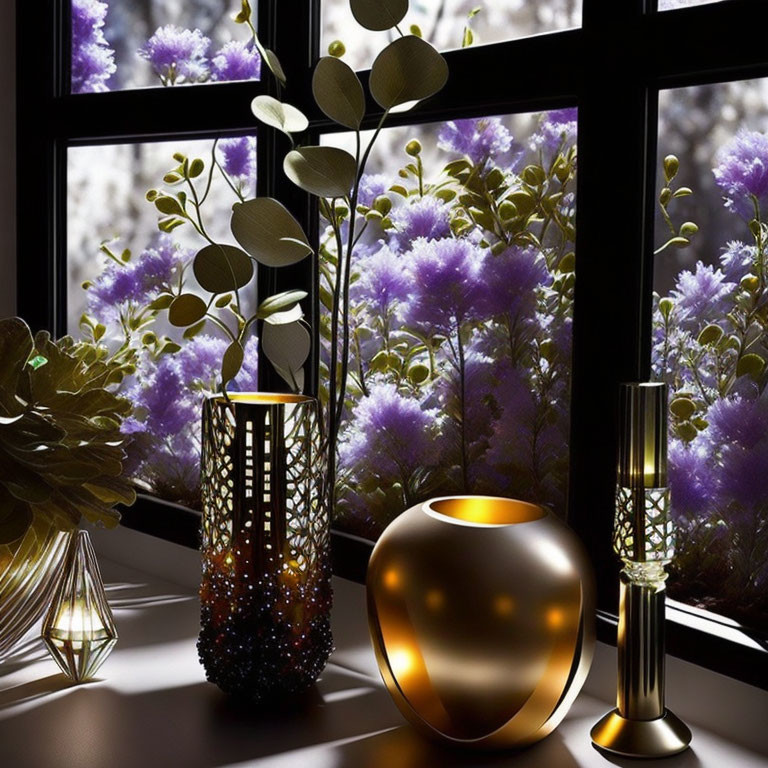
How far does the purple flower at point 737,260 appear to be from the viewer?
2.63ft

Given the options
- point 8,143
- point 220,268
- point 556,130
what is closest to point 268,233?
point 220,268

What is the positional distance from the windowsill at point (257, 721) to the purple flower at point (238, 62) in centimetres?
63

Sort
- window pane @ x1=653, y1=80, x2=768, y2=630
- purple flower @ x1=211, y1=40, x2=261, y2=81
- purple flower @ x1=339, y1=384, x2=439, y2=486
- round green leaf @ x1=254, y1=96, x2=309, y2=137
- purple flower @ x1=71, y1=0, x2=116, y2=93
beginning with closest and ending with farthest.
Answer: window pane @ x1=653, y1=80, x2=768, y2=630 < round green leaf @ x1=254, y1=96, x2=309, y2=137 < purple flower @ x1=339, y1=384, x2=439, y2=486 < purple flower @ x1=211, y1=40, x2=261, y2=81 < purple flower @ x1=71, y1=0, x2=116, y2=93

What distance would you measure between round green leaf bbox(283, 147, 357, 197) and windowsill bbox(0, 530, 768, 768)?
1.45 feet

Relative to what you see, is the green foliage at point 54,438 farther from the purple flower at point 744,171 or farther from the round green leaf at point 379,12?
the purple flower at point 744,171

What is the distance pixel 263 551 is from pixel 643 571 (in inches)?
11.9

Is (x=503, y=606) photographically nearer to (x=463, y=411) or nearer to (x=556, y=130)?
(x=463, y=411)

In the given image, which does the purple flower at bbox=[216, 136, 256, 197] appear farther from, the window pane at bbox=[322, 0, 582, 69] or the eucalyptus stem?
the eucalyptus stem

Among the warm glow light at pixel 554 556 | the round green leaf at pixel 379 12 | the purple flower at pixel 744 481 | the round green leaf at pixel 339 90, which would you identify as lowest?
the warm glow light at pixel 554 556

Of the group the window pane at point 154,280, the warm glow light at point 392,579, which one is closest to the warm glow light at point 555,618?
the warm glow light at point 392,579

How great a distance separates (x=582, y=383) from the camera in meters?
0.89

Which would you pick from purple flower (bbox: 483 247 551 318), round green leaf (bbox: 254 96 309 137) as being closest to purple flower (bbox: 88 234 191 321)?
round green leaf (bbox: 254 96 309 137)

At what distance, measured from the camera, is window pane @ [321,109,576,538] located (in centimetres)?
93

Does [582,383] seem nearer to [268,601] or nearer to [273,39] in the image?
[268,601]
